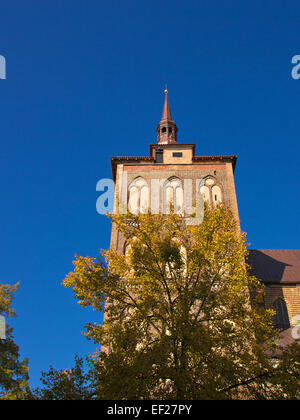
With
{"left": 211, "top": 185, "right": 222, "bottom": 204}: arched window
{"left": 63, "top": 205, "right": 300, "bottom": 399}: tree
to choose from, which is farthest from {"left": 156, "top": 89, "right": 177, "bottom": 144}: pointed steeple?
{"left": 63, "top": 205, "right": 300, "bottom": 399}: tree

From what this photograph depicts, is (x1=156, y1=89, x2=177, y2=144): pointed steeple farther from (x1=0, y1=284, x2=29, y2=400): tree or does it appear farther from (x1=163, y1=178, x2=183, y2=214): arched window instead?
(x1=0, y1=284, x2=29, y2=400): tree

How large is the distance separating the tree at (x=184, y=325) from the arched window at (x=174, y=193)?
7974mm

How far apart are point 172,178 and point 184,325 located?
45.0ft

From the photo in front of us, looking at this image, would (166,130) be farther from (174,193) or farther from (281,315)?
(281,315)

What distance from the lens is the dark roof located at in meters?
19.6

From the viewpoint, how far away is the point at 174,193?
20609 mm

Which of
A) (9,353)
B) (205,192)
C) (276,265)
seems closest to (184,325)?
(9,353)

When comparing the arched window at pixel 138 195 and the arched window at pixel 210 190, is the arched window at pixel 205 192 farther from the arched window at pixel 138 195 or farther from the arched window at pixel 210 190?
the arched window at pixel 138 195

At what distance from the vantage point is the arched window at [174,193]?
1998 centimetres

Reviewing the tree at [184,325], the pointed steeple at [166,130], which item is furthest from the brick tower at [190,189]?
the tree at [184,325]

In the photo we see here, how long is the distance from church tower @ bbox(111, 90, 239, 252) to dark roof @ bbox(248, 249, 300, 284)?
3.85 metres

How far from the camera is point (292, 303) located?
61.4 ft
